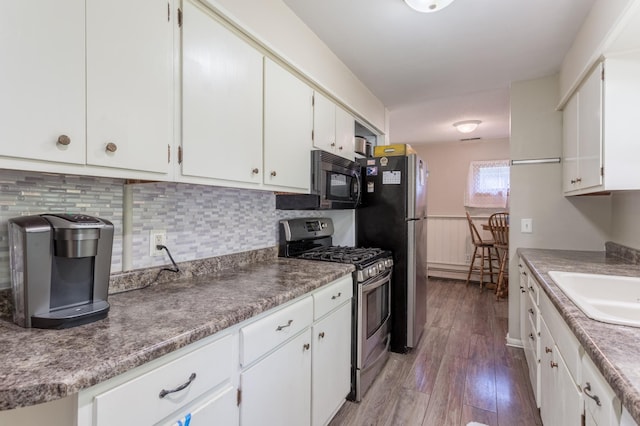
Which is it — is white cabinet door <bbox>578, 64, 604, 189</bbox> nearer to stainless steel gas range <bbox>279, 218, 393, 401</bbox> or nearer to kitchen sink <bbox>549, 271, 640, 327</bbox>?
kitchen sink <bbox>549, 271, 640, 327</bbox>

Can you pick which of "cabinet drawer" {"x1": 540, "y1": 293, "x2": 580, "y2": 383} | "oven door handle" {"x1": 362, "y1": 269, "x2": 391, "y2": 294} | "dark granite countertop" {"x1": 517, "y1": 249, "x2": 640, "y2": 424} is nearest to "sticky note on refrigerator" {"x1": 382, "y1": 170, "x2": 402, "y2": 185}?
"oven door handle" {"x1": 362, "y1": 269, "x2": 391, "y2": 294}

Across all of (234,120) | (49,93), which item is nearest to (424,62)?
(234,120)

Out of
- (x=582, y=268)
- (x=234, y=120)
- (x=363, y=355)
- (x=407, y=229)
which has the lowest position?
(x=363, y=355)

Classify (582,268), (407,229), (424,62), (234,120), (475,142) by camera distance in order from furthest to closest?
(475,142)
(407,229)
(424,62)
(582,268)
(234,120)

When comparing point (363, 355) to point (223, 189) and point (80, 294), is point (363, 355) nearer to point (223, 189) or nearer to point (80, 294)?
point (223, 189)

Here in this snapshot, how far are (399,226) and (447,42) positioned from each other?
139 centimetres

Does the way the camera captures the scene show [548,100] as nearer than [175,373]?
No

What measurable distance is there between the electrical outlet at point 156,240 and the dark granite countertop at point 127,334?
151mm

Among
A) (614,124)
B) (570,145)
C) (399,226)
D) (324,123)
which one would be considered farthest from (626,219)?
(324,123)

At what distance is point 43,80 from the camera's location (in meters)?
0.86

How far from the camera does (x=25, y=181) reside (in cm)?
106

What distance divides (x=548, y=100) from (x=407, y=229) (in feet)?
5.37

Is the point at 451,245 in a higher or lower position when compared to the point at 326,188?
lower

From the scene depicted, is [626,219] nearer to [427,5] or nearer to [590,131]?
[590,131]
